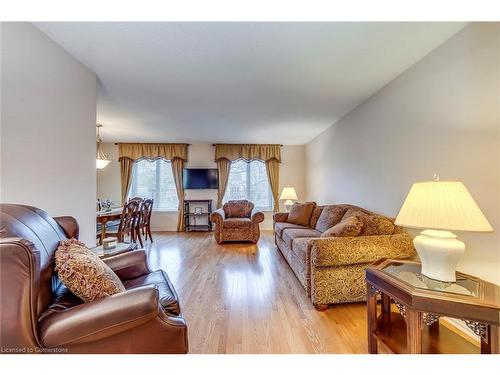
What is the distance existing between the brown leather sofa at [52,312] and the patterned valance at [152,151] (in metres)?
4.98

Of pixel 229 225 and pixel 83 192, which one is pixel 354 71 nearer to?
pixel 83 192

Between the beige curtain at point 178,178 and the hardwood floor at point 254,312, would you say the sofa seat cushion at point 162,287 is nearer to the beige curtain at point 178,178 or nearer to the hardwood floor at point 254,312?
the hardwood floor at point 254,312

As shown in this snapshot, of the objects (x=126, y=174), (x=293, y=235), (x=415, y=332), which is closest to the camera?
(x=415, y=332)

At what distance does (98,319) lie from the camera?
3.20 ft

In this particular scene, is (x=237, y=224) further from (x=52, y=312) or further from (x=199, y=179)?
(x=52, y=312)

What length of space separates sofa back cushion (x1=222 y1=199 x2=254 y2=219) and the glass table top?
3.96 metres

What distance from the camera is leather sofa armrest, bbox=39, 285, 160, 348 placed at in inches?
36.8

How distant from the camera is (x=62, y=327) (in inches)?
36.9

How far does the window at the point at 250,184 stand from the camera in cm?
644

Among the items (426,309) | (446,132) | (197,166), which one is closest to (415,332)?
(426,309)

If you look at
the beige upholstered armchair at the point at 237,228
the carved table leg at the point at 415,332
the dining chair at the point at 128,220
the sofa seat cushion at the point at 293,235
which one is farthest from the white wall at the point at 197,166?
the carved table leg at the point at 415,332

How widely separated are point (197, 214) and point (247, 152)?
2196 mm

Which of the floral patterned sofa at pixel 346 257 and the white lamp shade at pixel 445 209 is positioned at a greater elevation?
the white lamp shade at pixel 445 209
